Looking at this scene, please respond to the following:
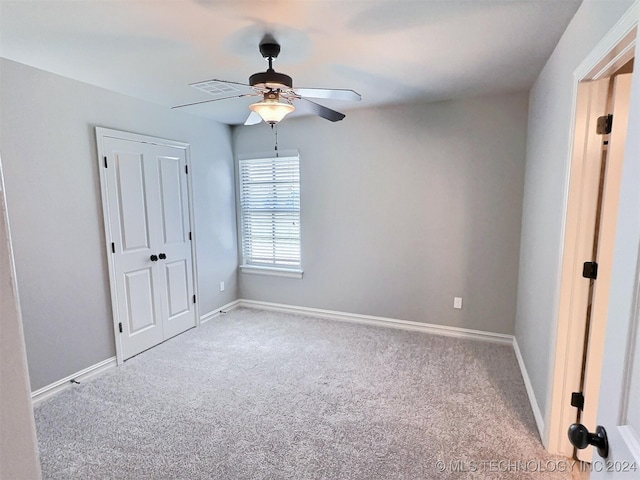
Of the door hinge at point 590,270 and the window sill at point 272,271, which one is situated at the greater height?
the door hinge at point 590,270

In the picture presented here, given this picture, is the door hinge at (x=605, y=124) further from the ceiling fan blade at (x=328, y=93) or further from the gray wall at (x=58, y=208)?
the gray wall at (x=58, y=208)

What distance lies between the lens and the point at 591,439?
799mm

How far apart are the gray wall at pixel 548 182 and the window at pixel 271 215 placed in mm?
2502

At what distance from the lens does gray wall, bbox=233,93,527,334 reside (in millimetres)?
3355

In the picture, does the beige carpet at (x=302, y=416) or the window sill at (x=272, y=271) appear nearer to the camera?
the beige carpet at (x=302, y=416)

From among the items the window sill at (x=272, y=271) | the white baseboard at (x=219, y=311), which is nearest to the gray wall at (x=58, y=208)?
the white baseboard at (x=219, y=311)

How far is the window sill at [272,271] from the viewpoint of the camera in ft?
14.5

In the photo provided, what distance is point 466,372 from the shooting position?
292 centimetres

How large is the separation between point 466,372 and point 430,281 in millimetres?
1056

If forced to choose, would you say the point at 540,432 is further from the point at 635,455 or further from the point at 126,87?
the point at 126,87

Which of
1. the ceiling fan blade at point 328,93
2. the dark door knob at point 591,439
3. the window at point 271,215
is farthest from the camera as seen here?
the window at point 271,215

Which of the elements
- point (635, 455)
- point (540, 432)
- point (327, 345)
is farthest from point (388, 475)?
point (327, 345)

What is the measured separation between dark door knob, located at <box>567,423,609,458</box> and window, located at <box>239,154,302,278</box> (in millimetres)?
3657

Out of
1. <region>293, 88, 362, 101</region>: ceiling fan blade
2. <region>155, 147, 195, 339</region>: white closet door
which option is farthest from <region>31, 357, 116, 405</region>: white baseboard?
<region>293, 88, 362, 101</region>: ceiling fan blade
